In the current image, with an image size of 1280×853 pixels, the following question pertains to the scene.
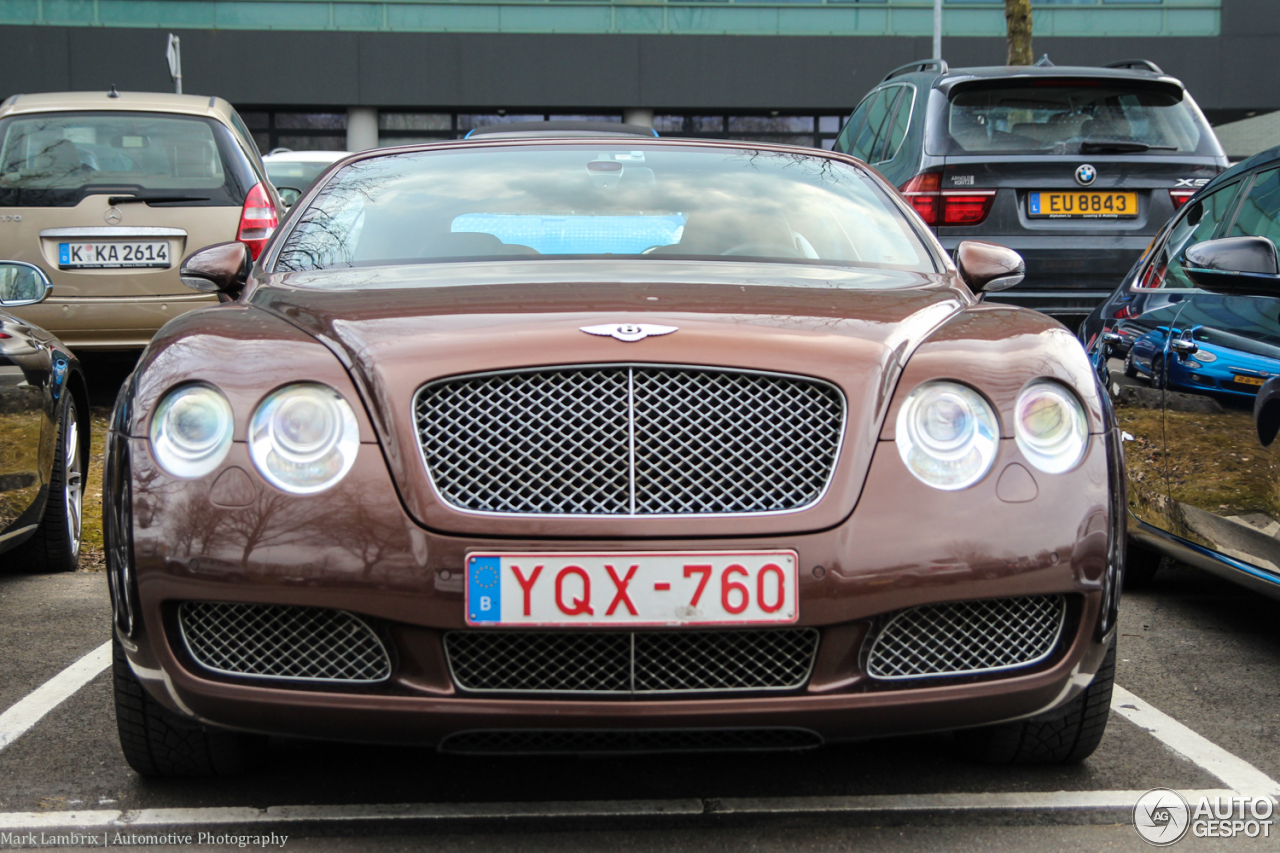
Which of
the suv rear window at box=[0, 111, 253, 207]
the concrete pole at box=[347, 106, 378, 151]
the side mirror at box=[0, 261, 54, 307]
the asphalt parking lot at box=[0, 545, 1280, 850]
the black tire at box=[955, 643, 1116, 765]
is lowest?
the asphalt parking lot at box=[0, 545, 1280, 850]

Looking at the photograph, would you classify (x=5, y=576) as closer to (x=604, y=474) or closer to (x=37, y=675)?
(x=37, y=675)

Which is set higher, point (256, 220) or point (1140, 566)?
point (256, 220)

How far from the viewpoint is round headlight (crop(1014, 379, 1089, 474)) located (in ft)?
8.34

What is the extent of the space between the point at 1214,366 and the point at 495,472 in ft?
7.67

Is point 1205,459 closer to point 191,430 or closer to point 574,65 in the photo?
point 191,430

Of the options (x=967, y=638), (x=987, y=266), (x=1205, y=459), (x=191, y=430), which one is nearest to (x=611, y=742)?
(x=967, y=638)

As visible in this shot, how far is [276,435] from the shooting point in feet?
8.09

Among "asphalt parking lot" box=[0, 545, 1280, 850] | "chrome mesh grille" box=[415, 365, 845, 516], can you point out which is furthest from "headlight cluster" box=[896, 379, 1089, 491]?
"asphalt parking lot" box=[0, 545, 1280, 850]

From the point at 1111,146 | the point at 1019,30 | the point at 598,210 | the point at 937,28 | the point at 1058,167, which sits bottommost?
the point at 598,210

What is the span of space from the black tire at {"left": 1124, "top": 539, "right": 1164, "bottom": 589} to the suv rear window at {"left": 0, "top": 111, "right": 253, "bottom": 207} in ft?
17.0

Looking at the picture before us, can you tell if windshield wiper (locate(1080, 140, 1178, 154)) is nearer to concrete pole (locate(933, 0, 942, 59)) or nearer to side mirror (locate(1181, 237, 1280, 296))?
side mirror (locate(1181, 237, 1280, 296))

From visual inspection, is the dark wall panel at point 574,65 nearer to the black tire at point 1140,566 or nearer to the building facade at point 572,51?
the building facade at point 572,51

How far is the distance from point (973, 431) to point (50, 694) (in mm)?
2396

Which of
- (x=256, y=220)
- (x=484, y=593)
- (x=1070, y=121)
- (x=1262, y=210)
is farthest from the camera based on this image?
(x=256, y=220)
